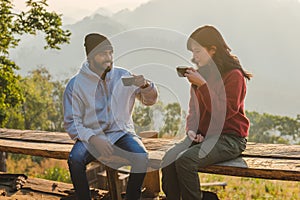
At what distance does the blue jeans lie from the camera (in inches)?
95.3

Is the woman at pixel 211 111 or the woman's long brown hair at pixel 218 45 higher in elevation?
the woman's long brown hair at pixel 218 45

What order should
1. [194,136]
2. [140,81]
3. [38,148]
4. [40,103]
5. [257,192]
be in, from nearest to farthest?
[194,136]
[140,81]
[38,148]
[257,192]
[40,103]

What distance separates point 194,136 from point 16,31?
4125 millimetres

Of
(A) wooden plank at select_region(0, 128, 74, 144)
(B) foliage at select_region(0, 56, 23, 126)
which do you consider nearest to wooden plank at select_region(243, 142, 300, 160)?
(A) wooden plank at select_region(0, 128, 74, 144)

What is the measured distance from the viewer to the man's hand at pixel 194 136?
2.38 meters

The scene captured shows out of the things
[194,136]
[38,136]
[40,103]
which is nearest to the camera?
[194,136]

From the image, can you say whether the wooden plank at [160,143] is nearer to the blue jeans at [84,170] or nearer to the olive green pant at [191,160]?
the olive green pant at [191,160]

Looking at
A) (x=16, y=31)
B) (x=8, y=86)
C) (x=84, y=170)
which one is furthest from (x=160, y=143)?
(x=16, y=31)

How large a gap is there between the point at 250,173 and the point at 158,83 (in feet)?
2.76

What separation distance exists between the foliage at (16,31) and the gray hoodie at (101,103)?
2.82 m

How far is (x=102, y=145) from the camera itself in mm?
2512

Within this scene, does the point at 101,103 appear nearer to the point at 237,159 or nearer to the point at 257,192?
the point at 237,159

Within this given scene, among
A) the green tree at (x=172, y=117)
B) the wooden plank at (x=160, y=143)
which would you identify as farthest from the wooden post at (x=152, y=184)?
the green tree at (x=172, y=117)

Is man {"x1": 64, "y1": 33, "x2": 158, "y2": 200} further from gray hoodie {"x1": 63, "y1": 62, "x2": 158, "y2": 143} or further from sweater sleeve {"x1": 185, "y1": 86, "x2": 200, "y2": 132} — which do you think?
sweater sleeve {"x1": 185, "y1": 86, "x2": 200, "y2": 132}
